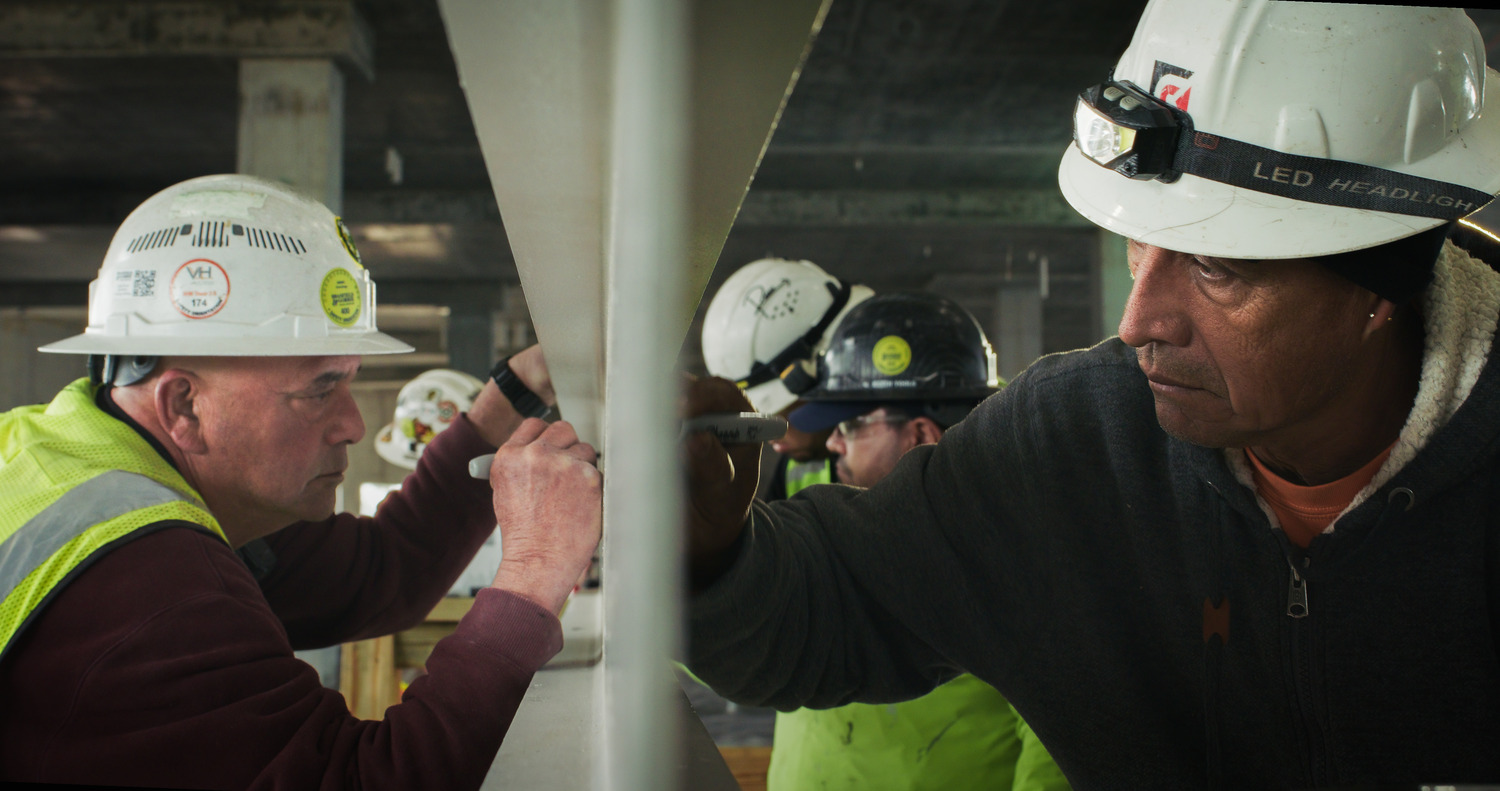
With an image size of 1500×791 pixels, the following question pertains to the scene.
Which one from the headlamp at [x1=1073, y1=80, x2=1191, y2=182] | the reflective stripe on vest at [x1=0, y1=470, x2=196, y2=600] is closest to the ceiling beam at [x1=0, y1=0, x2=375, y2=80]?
the reflective stripe on vest at [x1=0, y1=470, x2=196, y2=600]

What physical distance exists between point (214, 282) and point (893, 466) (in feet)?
5.76

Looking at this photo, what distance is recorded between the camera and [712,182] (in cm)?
66

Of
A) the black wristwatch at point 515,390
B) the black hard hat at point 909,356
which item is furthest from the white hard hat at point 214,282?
the black hard hat at point 909,356

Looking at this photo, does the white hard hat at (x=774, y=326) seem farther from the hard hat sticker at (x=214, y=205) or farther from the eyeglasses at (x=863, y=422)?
the hard hat sticker at (x=214, y=205)

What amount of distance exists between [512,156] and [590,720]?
2.84 ft

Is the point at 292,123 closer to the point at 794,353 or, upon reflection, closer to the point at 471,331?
the point at 794,353

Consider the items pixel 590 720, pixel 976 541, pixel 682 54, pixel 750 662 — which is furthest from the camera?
pixel 976 541

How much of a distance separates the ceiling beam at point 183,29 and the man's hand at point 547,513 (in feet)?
21.9

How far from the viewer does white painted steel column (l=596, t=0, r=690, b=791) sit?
1.92 ft

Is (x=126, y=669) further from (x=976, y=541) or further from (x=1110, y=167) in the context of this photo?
(x=1110, y=167)

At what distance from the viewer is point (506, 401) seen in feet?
8.87

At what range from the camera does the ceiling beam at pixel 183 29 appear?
7.24 meters

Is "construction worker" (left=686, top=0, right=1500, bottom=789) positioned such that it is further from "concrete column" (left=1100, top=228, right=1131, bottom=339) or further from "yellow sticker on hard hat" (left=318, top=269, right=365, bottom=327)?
"concrete column" (left=1100, top=228, right=1131, bottom=339)

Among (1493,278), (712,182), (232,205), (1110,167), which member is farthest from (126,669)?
(1493,278)
